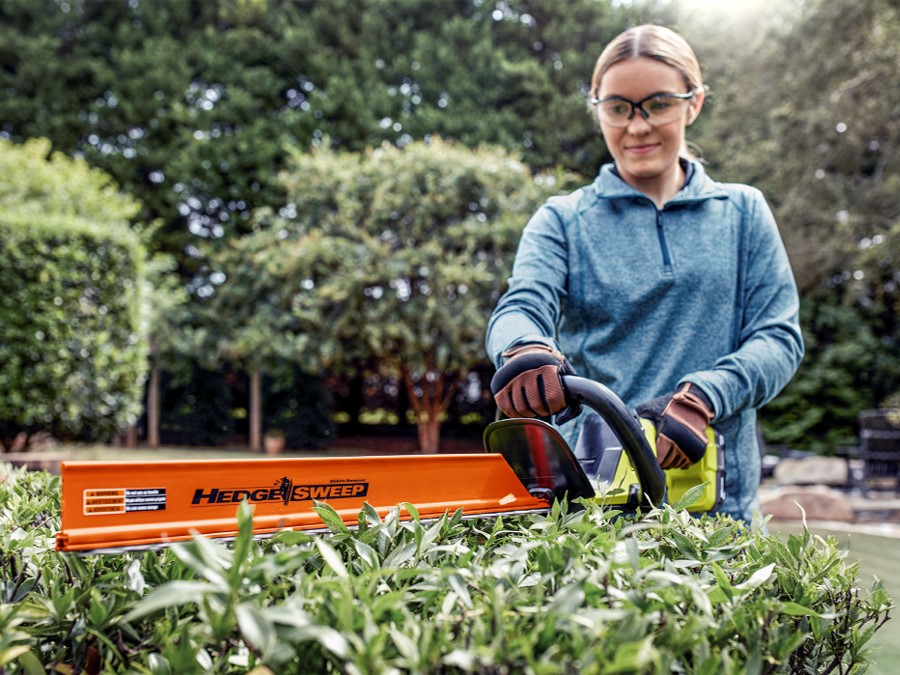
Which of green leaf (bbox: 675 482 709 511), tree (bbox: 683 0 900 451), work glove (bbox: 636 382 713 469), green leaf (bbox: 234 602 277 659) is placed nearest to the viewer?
green leaf (bbox: 234 602 277 659)

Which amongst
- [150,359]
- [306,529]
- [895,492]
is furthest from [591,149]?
[306,529]

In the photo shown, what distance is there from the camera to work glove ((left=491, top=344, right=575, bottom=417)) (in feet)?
4.57

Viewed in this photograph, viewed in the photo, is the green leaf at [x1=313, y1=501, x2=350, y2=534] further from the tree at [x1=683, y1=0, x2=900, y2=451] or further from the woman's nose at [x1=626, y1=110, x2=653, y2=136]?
the tree at [x1=683, y1=0, x2=900, y2=451]

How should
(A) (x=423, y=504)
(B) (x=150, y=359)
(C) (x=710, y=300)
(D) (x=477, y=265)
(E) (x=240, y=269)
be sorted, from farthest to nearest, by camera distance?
(B) (x=150, y=359) < (E) (x=240, y=269) < (D) (x=477, y=265) < (C) (x=710, y=300) < (A) (x=423, y=504)

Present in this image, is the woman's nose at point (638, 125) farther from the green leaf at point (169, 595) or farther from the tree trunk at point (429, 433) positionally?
the tree trunk at point (429, 433)

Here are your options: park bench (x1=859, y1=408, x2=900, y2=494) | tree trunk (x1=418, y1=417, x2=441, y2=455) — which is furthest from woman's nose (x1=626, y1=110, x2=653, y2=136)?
tree trunk (x1=418, y1=417, x2=441, y2=455)

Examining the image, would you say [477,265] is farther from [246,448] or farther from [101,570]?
[101,570]

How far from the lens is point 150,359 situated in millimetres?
15484

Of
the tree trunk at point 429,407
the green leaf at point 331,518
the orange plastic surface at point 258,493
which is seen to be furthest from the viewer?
the tree trunk at point 429,407

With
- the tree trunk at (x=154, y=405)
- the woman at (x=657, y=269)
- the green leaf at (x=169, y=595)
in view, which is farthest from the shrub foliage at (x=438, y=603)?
the tree trunk at (x=154, y=405)

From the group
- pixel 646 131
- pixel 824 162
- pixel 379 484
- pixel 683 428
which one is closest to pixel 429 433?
pixel 824 162

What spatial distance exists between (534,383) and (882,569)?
5.82m

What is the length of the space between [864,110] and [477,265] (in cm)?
584

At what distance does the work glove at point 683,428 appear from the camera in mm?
1474
